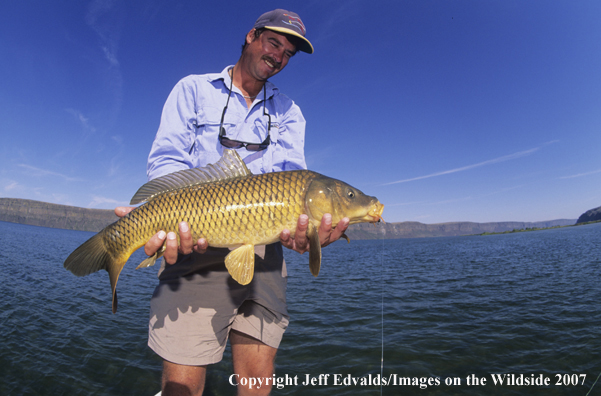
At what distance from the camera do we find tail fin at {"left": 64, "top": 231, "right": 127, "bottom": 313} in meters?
2.62

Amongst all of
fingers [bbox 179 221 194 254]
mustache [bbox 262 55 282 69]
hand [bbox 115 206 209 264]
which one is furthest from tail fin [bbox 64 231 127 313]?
mustache [bbox 262 55 282 69]

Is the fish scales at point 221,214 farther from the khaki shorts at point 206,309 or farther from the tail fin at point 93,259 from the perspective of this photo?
the khaki shorts at point 206,309

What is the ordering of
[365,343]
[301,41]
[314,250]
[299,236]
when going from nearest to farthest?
[314,250]
[299,236]
[301,41]
[365,343]

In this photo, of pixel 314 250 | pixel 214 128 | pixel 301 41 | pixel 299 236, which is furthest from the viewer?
pixel 301 41

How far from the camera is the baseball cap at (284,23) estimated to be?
10.3 ft

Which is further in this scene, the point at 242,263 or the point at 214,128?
the point at 214,128

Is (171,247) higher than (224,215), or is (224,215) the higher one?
(224,215)

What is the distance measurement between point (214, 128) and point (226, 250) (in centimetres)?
130

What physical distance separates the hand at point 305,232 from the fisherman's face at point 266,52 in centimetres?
177

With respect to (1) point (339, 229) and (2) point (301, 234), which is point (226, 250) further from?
(1) point (339, 229)

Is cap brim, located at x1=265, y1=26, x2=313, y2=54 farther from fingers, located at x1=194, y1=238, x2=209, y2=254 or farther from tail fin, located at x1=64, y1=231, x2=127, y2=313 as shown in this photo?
tail fin, located at x1=64, y1=231, x2=127, y2=313

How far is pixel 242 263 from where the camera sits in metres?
2.62

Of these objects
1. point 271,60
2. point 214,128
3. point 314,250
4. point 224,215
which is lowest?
point 314,250

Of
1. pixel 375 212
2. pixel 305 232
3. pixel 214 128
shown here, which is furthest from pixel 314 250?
pixel 214 128
